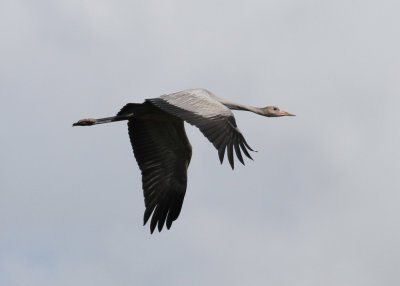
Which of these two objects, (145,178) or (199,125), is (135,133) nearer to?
(145,178)

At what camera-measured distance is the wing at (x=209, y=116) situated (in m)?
18.6

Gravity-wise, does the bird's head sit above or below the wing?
below

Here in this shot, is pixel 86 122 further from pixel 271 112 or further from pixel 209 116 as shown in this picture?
pixel 271 112

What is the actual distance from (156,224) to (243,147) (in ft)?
15.8

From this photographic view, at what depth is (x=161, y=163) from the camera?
76.3ft

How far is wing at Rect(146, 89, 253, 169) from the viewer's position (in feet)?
61.0

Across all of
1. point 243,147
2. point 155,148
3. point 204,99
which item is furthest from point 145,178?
point 243,147

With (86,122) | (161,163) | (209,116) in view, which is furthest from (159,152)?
(209,116)

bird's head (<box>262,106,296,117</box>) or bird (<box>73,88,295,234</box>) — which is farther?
bird's head (<box>262,106,296,117</box>)

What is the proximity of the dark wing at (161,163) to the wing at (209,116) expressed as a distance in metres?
1.83

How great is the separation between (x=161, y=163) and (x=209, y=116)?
158 inches

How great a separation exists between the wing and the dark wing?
1828mm

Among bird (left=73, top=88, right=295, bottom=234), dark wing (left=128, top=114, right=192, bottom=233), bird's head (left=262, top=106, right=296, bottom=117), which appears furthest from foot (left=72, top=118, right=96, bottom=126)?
bird's head (left=262, top=106, right=296, bottom=117)

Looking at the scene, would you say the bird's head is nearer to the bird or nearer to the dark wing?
the bird
